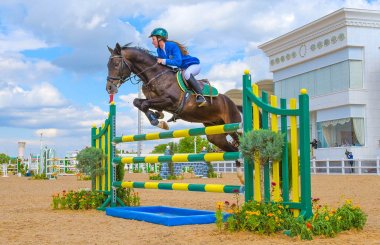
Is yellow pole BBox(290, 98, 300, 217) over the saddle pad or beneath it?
beneath

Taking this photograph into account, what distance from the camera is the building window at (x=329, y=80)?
1168 inches

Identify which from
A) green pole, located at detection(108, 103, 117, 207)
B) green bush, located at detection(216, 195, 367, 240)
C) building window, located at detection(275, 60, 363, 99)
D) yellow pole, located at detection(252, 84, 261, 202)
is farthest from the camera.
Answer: building window, located at detection(275, 60, 363, 99)

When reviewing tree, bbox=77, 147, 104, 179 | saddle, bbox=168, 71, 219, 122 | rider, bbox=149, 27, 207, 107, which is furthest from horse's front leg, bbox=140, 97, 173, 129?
tree, bbox=77, 147, 104, 179

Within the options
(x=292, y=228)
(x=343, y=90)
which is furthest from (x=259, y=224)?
(x=343, y=90)

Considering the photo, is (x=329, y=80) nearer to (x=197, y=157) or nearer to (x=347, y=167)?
(x=347, y=167)

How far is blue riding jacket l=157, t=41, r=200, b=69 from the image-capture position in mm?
7137

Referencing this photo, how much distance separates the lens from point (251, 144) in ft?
18.1

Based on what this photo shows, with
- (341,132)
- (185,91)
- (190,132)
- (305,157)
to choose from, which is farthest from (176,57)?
(341,132)

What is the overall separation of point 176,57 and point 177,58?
0.07ft

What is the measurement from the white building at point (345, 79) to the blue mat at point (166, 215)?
23427 mm

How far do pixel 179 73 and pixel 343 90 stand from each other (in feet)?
80.7

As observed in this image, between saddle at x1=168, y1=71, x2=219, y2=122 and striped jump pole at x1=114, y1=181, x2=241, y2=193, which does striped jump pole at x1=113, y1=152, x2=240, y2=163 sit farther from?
saddle at x1=168, y1=71, x2=219, y2=122

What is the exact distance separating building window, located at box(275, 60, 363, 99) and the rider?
24049 mm

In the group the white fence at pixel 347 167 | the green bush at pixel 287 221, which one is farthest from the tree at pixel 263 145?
the white fence at pixel 347 167
